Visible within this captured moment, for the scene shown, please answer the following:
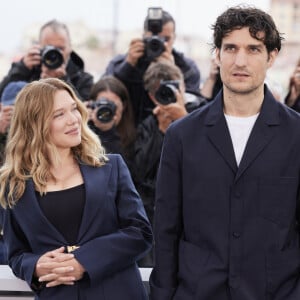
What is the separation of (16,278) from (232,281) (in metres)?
0.86

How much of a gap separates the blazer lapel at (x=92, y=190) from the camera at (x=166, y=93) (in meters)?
0.94

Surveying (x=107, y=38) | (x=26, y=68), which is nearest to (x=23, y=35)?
(x=107, y=38)

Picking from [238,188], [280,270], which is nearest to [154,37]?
[238,188]

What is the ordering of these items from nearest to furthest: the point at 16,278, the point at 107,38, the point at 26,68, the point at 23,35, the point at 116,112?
the point at 16,278 → the point at 116,112 → the point at 26,68 → the point at 23,35 → the point at 107,38

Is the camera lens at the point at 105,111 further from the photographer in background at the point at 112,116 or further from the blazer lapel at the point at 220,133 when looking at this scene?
the blazer lapel at the point at 220,133

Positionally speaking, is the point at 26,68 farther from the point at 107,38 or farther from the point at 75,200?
the point at 107,38

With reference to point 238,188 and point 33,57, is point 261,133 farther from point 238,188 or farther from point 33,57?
point 33,57

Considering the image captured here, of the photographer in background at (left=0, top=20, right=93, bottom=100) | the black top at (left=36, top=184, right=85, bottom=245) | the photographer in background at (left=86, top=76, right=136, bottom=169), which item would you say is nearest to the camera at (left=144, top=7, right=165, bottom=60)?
the photographer in background at (left=86, top=76, right=136, bottom=169)

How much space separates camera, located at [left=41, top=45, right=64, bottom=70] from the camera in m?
3.54

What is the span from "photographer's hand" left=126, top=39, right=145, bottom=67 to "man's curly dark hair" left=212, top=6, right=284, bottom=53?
173cm

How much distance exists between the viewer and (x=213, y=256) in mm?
1894

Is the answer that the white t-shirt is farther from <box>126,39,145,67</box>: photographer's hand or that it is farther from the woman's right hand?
<box>126,39,145,67</box>: photographer's hand

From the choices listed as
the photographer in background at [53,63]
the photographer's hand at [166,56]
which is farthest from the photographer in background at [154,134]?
the photographer in background at [53,63]

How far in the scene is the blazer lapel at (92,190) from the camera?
2174mm
